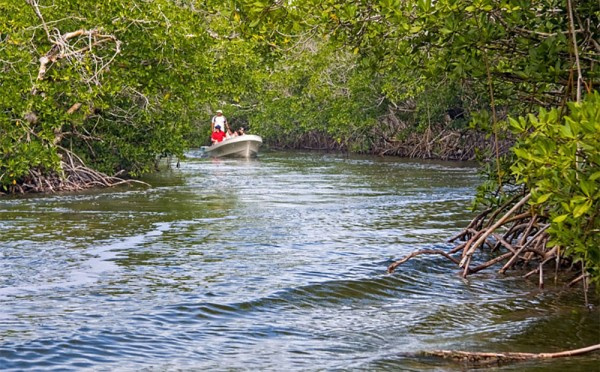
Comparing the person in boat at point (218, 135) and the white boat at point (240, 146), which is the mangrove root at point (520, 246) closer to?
the white boat at point (240, 146)

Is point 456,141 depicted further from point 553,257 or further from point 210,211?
point 553,257

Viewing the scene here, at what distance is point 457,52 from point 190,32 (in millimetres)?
8037

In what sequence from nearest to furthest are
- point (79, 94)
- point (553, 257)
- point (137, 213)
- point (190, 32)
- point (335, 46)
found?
point (553, 257)
point (335, 46)
point (137, 213)
point (79, 94)
point (190, 32)

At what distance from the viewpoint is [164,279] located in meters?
8.12

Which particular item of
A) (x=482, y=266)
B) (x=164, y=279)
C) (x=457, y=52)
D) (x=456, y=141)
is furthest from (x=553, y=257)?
(x=456, y=141)

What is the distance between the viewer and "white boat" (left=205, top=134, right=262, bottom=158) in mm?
29062

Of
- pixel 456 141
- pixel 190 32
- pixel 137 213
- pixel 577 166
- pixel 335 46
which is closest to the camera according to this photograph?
pixel 577 166

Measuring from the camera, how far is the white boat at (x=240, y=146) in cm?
2906

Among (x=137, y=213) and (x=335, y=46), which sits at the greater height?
(x=335, y=46)

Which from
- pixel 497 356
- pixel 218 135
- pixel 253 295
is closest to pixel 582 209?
pixel 497 356

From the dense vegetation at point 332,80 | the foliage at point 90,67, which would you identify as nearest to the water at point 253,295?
the dense vegetation at point 332,80

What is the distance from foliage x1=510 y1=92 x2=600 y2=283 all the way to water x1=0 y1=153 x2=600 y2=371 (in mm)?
682

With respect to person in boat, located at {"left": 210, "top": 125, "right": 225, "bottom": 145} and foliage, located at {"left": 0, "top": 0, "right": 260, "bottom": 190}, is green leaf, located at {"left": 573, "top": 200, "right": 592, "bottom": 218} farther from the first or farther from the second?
person in boat, located at {"left": 210, "top": 125, "right": 225, "bottom": 145}

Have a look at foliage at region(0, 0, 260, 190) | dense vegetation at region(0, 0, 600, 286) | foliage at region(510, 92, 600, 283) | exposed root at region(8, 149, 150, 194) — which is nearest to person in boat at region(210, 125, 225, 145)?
dense vegetation at region(0, 0, 600, 286)
